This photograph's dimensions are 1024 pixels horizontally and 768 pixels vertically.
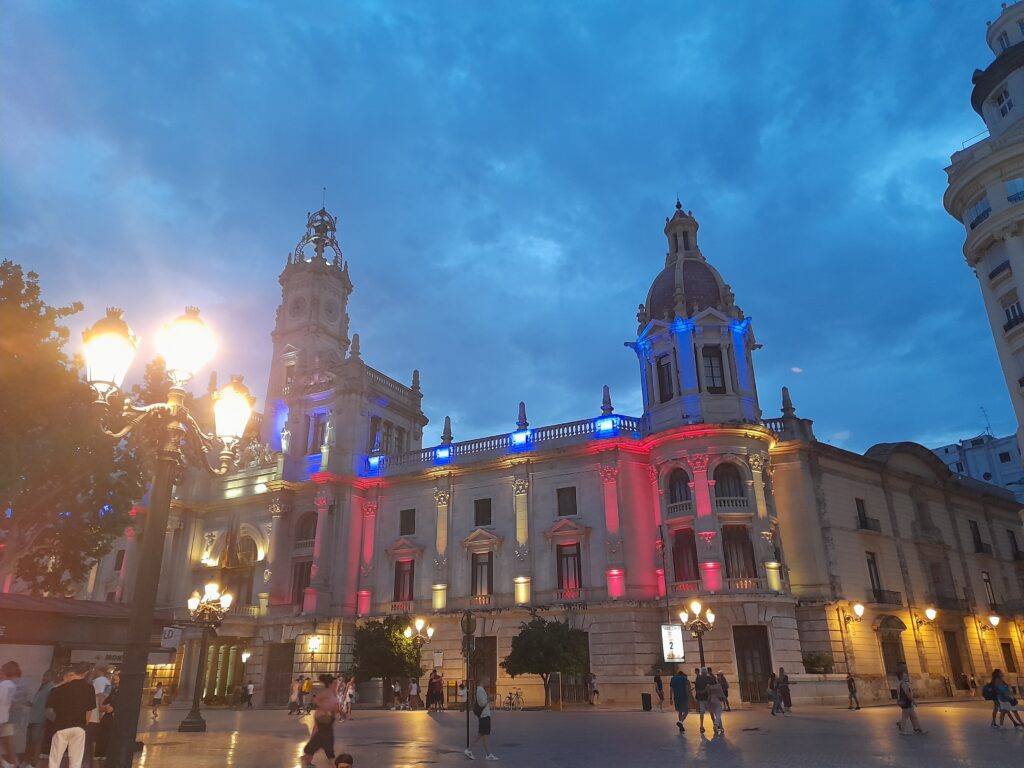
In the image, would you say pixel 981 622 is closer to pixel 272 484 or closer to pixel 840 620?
pixel 840 620

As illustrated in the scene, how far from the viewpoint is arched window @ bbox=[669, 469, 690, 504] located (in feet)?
110

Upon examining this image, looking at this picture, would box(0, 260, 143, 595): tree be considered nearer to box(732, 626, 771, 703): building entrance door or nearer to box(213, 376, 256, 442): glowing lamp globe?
box(213, 376, 256, 442): glowing lamp globe

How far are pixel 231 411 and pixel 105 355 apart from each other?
181 centimetres

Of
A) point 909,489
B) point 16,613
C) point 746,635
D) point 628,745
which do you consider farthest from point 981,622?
point 16,613

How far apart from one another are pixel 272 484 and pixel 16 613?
29.0m

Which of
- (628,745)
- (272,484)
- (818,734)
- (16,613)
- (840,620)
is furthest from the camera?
(272,484)

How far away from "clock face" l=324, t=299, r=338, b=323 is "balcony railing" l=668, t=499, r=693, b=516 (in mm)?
28132

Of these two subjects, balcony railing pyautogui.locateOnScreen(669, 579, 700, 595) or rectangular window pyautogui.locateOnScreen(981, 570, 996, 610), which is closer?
balcony railing pyautogui.locateOnScreen(669, 579, 700, 595)

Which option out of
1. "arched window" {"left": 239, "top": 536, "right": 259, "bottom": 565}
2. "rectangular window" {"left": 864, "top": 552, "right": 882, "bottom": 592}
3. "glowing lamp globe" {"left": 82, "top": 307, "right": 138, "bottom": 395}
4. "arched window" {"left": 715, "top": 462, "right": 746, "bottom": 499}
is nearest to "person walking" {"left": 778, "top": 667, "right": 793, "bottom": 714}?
"arched window" {"left": 715, "top": 462, "right": 746, "bottom": 499}

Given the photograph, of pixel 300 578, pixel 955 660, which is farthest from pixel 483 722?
pixel 955 660

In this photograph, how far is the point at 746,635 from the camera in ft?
99.8

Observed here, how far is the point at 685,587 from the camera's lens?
3156 cm

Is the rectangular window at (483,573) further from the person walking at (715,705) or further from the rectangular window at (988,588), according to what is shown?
the rectangular window at (988,588)

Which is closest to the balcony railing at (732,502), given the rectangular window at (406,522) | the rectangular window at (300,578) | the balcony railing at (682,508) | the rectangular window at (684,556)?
the balcony railing at (682,508)
